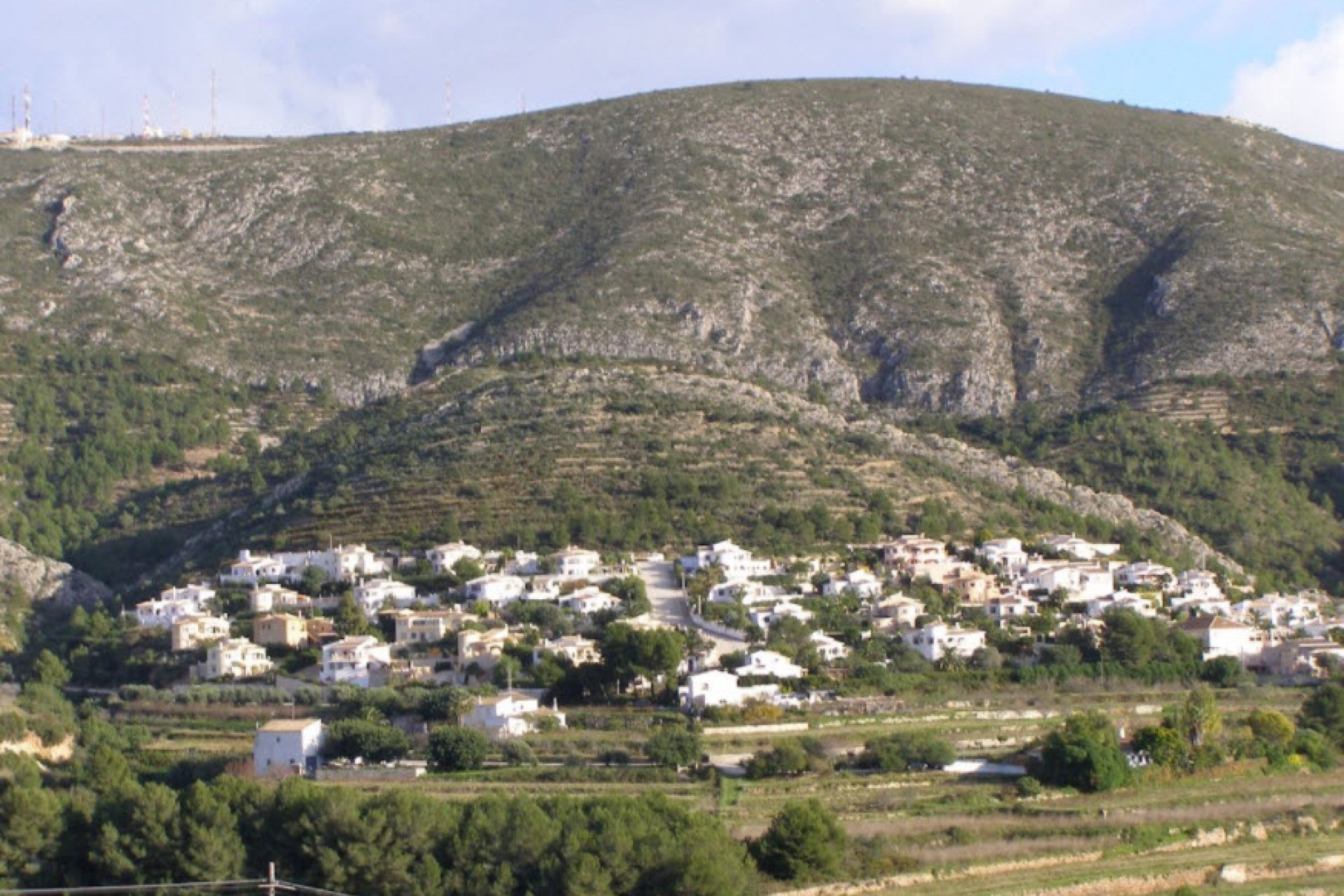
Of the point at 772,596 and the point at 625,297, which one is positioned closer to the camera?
the point at 772,596

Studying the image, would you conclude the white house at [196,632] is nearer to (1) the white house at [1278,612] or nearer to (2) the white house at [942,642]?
(2) the white house at [942,642]

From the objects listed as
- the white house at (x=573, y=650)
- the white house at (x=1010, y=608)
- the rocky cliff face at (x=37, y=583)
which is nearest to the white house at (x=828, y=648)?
the white house at (x=573, y=650)

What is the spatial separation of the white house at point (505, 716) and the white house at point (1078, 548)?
69.8ft

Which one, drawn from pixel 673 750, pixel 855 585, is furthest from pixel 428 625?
pixel 673 750

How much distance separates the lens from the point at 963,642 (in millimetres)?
51312

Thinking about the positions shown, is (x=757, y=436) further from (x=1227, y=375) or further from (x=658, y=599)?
(x=1227, y=375)

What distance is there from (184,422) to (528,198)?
85.2 ft

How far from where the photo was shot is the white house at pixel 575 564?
5694 cm

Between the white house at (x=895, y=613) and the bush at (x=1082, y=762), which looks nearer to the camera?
the bush at (x=1082, y=762)

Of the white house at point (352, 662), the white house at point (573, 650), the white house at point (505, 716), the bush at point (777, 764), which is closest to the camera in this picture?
the bush at point (777, 764)

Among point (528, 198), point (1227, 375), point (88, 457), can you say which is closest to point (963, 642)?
point (1227, 375)

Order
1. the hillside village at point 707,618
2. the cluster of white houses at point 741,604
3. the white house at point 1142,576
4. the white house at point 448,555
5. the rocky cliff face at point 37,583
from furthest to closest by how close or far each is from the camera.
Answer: the white house at point 1142,576
the rocky cliff face at point 37,583
the white house at point 448,555
the cluster of white houses at point 741,604
the hillside village at point 707,618

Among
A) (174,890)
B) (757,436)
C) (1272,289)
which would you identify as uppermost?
(1272,289)

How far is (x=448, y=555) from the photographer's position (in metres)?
58.2
